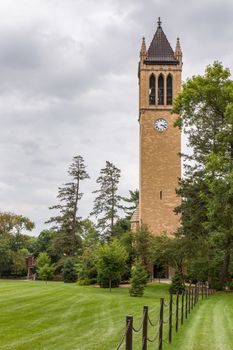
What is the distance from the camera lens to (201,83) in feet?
105

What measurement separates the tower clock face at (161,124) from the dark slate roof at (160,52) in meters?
6.52

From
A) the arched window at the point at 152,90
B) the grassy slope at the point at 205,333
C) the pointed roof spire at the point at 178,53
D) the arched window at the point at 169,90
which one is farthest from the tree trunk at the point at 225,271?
the pointed roof spire at the point at 178,53

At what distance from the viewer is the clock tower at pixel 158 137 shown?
51344mm

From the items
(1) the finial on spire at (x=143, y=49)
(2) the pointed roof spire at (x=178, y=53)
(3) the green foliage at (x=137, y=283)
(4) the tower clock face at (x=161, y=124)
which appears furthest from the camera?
(2) the pointed roof spire at (x=178, y=53)

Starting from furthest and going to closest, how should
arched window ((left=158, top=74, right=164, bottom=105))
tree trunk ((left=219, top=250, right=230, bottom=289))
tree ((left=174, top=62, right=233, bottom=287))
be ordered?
arched window ((left=158, top=74, right=164, bottom=105))
tree trunk ((left=219, top=250, right=230, bottom=289))
tree ((left=174, top=62, right=233, bottom=287))

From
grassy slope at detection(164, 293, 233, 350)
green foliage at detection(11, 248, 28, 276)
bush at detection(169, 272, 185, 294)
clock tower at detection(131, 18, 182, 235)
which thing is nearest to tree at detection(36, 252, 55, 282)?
clock tower at detection(131, 18, 182, 235)

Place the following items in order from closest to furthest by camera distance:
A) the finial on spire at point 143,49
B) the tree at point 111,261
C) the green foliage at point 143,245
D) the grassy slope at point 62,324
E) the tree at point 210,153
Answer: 1. the grassy slope at point 62,324
2. the tree at point 210,153
3. the tree at point 111,261
4. the green foliage at point 143,245
5. the finial on spire at point 143,49

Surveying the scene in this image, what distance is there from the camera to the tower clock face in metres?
53.5

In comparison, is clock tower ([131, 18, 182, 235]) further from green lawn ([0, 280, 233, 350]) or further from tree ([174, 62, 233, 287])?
green lawn ([0, 280, 233, 350])

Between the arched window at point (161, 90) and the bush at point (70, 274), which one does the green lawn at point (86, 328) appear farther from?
the arched window at point (161, 90)

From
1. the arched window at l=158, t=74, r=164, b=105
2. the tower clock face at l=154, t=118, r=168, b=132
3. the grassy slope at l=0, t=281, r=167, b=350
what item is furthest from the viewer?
the arched window at l=158, t=74, r=164, b=105

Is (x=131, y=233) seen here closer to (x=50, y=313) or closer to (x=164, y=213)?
(x=164, y=213)

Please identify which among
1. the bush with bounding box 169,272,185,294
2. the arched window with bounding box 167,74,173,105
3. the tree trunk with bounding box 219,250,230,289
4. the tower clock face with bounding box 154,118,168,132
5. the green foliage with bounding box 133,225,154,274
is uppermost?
the arched window with bounding box 167,74,173,105

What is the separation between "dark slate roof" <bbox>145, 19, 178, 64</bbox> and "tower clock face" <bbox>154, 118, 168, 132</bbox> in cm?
652
